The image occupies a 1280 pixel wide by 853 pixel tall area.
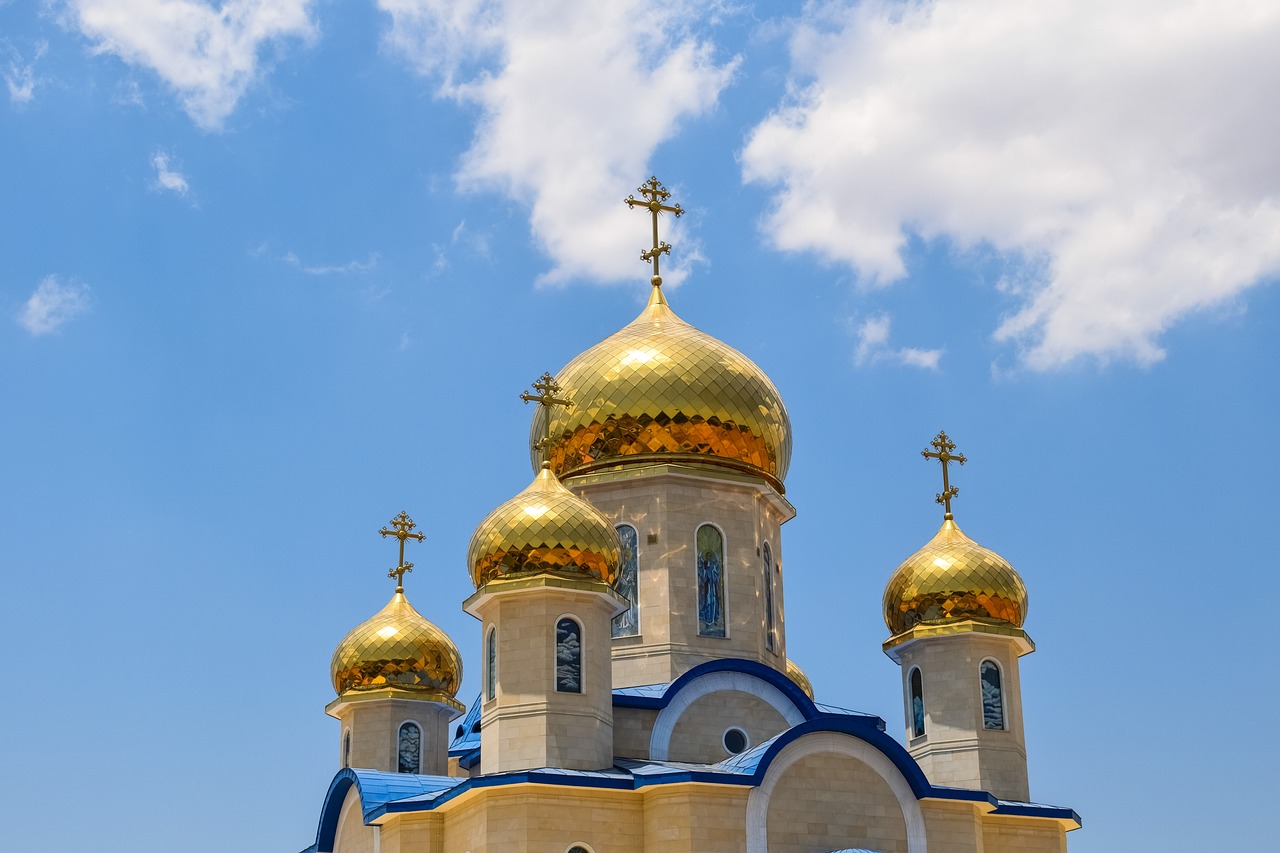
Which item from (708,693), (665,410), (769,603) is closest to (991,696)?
(769,603)

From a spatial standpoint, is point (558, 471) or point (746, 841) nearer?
point (746, 841)

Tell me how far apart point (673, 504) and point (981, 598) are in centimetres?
369

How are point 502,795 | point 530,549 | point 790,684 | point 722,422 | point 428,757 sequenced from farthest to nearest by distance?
point 428,757 < point 722,422 < point 790,684 < point 530,549 < point 502,795

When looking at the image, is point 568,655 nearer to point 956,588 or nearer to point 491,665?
point 491,665

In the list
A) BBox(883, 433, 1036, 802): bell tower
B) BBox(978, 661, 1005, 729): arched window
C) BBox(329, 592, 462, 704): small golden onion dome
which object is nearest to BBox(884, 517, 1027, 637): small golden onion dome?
BBox(883, 433, 1036, 802): bell tower

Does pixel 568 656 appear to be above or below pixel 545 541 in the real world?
below

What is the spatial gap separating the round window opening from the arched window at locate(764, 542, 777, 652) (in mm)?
1798

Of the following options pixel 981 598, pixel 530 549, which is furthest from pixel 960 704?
pixel 530 549

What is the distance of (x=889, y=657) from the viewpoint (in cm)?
2120

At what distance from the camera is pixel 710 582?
20844 mm

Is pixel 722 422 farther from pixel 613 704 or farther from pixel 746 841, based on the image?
pixel 746 841

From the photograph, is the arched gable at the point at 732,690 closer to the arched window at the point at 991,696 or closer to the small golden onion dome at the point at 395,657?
→ the arched window at the point at 991,696

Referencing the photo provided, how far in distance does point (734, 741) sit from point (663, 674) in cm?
113

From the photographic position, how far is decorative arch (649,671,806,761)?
63.0 ft
